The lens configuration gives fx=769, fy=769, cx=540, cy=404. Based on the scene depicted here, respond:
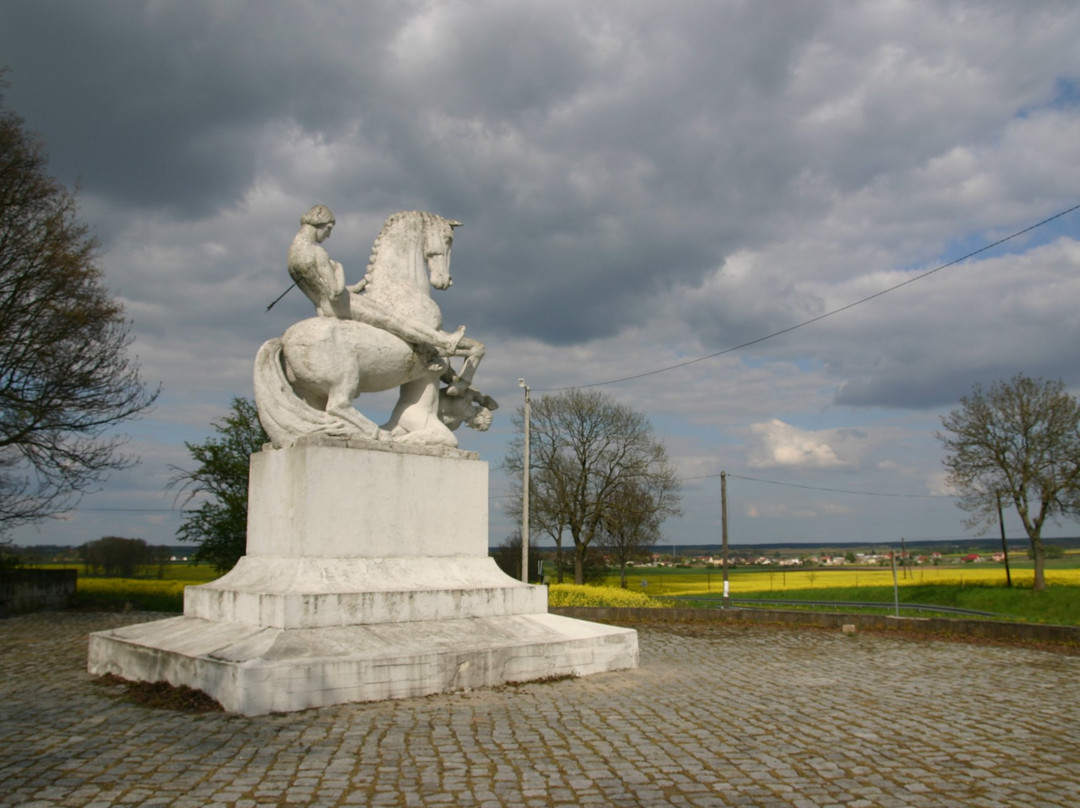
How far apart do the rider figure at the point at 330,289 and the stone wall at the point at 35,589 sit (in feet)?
38.0

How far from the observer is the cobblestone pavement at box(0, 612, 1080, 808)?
12.7 ft

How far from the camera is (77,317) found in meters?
15.5

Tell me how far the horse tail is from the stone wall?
1097cm

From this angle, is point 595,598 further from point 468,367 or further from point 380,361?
point 380,361

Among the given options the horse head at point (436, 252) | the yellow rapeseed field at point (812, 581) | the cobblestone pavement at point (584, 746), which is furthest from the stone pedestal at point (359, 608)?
the yellow rapeseed field at point (812, 581)

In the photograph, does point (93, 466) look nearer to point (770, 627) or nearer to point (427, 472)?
point (427, 472)

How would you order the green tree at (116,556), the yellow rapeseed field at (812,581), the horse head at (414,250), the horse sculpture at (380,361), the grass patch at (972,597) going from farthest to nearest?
the green tree at (116,556) → the yellow rapeseed field at (812,581) → the grass patch at (972,597) → the horse head at (414,250) → the horse sculpture at (380,361)

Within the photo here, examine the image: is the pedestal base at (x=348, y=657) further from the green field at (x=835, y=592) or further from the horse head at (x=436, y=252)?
the green field at (x=835, y=592)

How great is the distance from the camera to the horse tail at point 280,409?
745 centimetres

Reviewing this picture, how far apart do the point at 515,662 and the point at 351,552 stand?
182cm

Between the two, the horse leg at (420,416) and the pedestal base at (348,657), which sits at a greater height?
the horse leg at (420,416)

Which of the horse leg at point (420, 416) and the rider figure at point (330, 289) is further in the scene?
the horse leg at point (420, 416)

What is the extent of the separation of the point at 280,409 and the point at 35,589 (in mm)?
12846

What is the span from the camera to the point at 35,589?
650 inches
